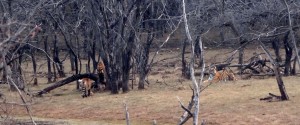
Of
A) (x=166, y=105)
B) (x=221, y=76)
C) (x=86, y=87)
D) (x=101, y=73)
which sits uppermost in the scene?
(x=101, y=73)

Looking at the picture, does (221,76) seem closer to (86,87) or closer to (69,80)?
(86,87)

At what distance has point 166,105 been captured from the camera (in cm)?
1784

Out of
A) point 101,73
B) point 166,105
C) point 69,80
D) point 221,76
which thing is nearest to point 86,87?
point 69,80

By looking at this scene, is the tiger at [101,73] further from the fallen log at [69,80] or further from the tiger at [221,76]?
the tiger at [221,76]

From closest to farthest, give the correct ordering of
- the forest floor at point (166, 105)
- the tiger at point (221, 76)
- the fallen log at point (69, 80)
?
the forest floor at point (166, 105) < the fallen log at point (69, 80) < the tiger at point (221, 76)

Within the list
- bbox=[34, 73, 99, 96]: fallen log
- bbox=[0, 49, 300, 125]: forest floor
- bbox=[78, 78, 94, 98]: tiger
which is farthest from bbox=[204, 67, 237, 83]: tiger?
bbox=[78, 78, 94, 98]: tiger

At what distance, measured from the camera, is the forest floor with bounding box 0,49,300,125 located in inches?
625

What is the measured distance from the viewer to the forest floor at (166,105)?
15.9m

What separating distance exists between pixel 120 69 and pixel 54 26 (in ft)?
12.4

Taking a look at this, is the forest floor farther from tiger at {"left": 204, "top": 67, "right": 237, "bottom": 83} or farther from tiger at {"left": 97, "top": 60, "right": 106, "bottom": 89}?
tiger at {"left": 97, "top": 60, "right": 106, "bottom": 89}

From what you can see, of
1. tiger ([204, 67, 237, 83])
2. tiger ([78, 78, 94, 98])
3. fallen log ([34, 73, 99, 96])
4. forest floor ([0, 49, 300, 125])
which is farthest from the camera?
tiger ([204, 67, 237, 83])

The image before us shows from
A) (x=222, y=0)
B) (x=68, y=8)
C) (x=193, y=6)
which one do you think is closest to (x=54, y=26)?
(x=68, y=8)

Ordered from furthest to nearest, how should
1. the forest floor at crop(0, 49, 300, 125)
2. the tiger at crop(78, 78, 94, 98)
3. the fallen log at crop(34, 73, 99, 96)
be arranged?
the fallen log at crop(34, 73, 99, 96), the tiger at crop(78, 78, 94, 98), the forest floor at crop(0, 49, 300, 125)

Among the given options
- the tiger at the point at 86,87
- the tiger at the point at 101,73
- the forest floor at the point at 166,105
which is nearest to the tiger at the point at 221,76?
the forest floor at the point at 166,105
